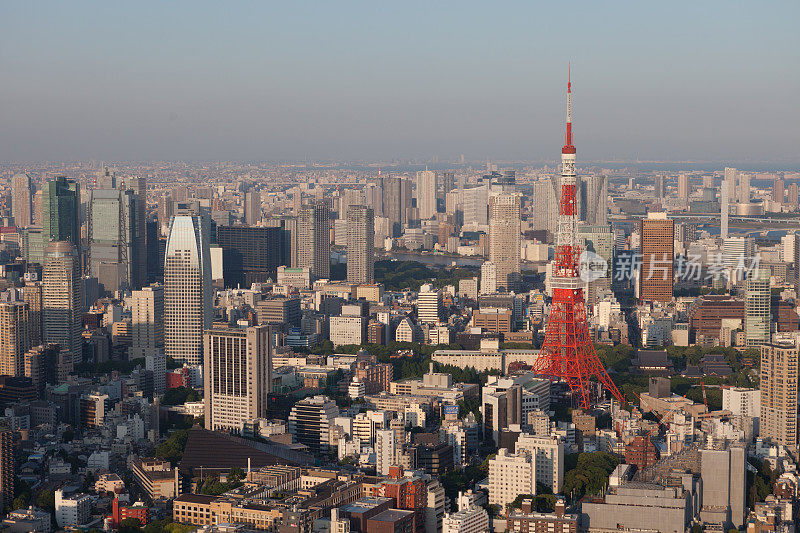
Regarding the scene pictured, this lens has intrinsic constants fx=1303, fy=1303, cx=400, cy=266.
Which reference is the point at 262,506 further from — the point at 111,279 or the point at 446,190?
the point at 446,190

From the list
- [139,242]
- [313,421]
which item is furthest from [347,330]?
[139,242]

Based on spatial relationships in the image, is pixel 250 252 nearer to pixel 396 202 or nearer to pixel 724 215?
pixel 724 215

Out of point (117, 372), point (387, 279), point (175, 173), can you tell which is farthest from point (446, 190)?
point (117, 372)

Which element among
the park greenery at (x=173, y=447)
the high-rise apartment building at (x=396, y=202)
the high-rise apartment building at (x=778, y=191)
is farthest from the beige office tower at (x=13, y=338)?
the high-rise apartment building at (x=778, y=191)

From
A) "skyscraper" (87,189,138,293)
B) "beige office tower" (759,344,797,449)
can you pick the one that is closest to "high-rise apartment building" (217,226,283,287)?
"skyscraper" (87,189,138,293)

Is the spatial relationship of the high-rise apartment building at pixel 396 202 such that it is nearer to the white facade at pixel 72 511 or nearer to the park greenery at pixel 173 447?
the park greenery at pixel 173 447
